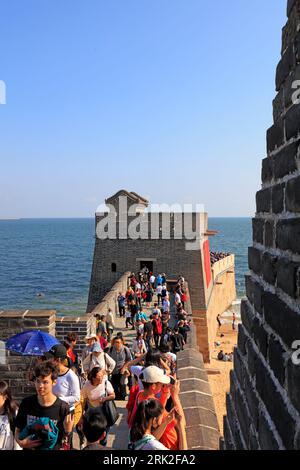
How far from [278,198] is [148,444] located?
7.07 feet

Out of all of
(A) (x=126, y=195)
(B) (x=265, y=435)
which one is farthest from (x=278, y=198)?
(A) (x=126, y=195)

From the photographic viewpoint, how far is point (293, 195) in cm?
164

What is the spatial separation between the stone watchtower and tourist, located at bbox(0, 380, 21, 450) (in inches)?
876

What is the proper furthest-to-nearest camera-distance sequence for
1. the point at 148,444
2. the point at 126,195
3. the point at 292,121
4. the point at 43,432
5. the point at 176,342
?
the point at 126,195
the point at 176,342
the point at 43,432
the point at 148,444
the point at 292,121

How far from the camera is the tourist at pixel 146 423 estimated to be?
3.36m

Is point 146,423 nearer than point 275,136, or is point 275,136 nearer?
point 275,136

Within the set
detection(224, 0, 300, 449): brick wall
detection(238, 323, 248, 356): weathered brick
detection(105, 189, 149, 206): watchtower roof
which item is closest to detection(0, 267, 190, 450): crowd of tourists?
detection(238, 323, 248, 356): weathered brick

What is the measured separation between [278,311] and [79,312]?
4719cm

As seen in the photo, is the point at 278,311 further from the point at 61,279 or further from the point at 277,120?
the point at 61,279

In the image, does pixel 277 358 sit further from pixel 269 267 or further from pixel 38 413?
pixel 38 413

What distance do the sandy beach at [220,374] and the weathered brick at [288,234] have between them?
39.6 ft

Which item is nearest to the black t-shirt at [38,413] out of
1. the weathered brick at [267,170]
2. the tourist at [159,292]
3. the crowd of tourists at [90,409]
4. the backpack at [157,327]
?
the crowd of tourists at [90,409]

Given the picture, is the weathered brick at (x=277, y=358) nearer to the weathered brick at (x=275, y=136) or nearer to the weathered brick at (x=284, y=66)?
the weathered brick at (x=275, y=136)
